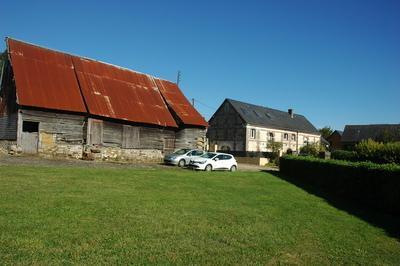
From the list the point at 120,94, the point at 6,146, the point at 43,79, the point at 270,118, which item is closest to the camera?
the point at 6,146

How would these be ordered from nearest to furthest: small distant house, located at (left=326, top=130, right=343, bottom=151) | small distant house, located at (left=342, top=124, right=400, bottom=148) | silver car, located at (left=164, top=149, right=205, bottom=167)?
A: silver car, located at (left=164, top=149, right=205, bottom=167)
small distant house, located at (left=342, top=124, right=400, bottom=148)
small distant house, located at (left=326, top=130, right=343, bottom=151)

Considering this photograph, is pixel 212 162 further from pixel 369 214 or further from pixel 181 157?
pixel 369 214

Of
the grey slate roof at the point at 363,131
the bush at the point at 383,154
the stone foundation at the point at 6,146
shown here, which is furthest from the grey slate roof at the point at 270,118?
the stone foundation at the point at 6,146

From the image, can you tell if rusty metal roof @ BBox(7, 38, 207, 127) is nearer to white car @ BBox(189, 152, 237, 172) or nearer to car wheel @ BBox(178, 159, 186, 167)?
car wheel @ BBox(178, 159, 186, 167)

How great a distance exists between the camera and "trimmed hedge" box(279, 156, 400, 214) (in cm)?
1509

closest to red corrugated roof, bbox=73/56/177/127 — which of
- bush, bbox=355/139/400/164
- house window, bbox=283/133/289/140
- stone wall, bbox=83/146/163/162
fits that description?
stone wall, bbox=83/146/163/162

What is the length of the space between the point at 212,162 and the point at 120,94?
8.91 m

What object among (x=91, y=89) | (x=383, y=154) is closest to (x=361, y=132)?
(x=383, y=154)

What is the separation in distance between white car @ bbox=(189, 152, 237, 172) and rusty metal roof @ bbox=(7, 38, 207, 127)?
523 centimetres

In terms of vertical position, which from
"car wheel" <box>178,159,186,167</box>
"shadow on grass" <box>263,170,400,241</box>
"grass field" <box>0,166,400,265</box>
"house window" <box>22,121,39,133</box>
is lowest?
"shadow on grass" <box>263,170,400,241</box>

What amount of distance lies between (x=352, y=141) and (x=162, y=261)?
6962 centimetres

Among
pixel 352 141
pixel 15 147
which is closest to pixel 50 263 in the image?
pixel 15 147

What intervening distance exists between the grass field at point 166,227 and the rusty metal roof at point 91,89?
11.2 m

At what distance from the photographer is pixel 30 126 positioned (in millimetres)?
25922
